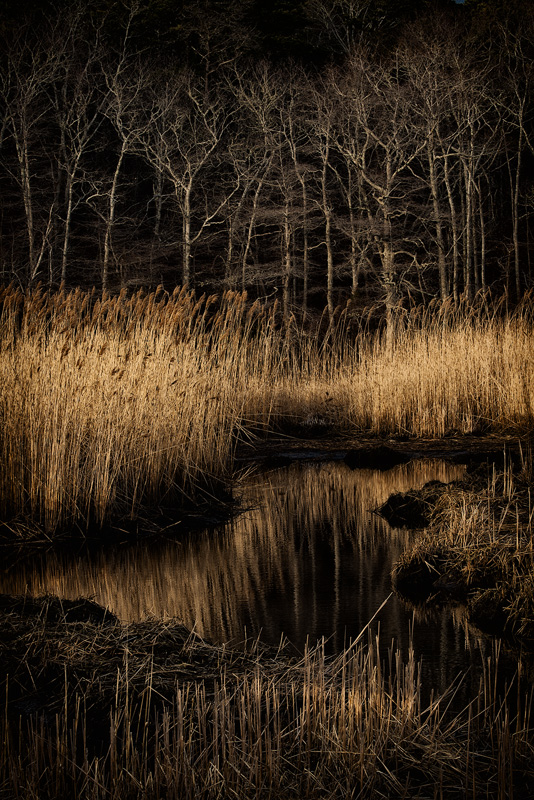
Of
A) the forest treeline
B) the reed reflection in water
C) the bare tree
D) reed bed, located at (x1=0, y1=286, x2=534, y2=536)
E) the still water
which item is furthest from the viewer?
the forest treeline

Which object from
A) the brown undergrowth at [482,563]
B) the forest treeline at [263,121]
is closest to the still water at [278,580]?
the brown undergrowth at [482,563]

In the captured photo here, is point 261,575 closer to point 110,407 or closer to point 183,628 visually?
point 183,628

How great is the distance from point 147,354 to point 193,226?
2464 centimetres

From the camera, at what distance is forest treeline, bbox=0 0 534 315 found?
872 inches

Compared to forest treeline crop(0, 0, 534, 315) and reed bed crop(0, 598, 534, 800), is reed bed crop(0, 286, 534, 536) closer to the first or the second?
reed bed crop(0, 598, 534, 800)

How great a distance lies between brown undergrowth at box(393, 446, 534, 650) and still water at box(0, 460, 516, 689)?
0.15 meters

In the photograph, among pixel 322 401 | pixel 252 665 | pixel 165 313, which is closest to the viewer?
pixel 252 665

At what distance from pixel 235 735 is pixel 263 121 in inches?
963

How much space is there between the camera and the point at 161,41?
2642 cm

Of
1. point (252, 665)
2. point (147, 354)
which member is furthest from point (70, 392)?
point (252, 665)

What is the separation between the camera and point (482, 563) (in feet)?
12.7

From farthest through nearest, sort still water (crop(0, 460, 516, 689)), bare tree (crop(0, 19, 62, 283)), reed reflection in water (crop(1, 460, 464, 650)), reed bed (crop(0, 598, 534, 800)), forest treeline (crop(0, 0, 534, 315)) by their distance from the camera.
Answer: forest treeline (crop(0, 0, 534, 315)), bare tree (crop(0, 19, 62, 283)), reed reflection in water (crop(1, 460, 464, 650)), still water (crop(0, 460, 516, 689)), reed bed (crop(0, 598, 534, 800))

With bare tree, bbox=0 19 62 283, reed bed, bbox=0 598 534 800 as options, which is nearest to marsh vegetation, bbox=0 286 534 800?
reed bed, bbox=0 598 534 800

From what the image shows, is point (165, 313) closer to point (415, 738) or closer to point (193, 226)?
point (415, 738)
